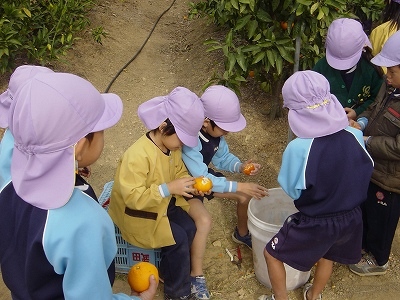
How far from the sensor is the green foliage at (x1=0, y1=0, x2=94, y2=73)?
4457 mm

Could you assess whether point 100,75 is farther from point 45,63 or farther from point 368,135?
point 368,135

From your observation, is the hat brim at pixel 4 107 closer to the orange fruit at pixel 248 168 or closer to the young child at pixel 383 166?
the orange fruit at pixel 248 168

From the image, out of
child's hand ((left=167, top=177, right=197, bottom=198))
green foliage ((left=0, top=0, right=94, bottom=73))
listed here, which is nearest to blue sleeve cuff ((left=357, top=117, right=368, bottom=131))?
child's hand ((left=167, top=177, right=197, bottom=198))

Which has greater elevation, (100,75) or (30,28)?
(30,28)

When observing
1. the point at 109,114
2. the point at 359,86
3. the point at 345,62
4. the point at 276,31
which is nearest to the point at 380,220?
the point at 359,86

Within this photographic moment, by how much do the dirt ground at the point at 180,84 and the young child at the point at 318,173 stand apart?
719mm

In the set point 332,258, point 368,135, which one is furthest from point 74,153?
point 368,135

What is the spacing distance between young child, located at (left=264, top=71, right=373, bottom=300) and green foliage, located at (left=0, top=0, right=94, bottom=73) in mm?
3131

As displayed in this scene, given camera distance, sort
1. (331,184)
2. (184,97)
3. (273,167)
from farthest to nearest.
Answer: (273,167)
(184,97)
(331,184)

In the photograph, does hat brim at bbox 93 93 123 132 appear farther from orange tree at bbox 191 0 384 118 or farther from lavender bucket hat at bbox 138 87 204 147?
orange tree at bbox 191 0 384 118

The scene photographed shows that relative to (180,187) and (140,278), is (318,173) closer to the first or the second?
(180,187)

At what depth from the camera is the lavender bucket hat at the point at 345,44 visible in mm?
2887

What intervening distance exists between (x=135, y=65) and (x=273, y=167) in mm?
2435

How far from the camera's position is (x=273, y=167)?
13.5 ft
